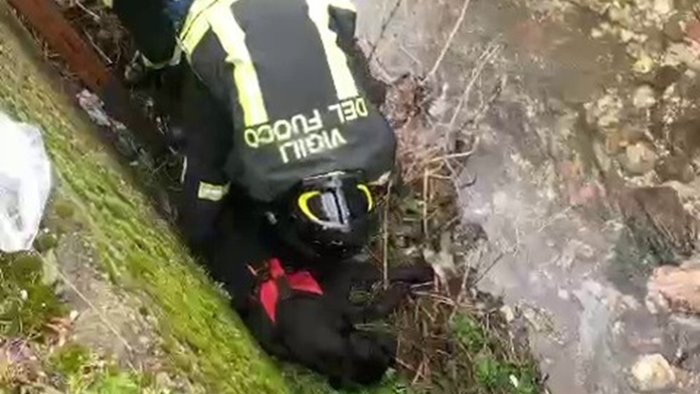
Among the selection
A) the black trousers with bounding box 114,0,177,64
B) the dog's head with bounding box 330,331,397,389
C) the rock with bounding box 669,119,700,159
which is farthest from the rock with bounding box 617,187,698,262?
the black trousers with bounding box 114,0,177,64

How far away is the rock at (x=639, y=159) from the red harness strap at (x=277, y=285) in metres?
1.72

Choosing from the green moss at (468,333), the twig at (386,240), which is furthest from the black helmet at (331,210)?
the green moss at (468,333)

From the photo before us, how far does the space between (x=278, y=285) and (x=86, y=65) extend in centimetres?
96

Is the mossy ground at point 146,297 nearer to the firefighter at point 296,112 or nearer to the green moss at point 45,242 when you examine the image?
the green moss at point 45,242

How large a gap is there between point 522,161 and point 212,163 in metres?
1.64

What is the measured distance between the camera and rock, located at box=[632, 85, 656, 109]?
16.8 ft

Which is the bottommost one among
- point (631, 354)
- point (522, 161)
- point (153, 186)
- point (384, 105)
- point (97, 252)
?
point (631, 354)

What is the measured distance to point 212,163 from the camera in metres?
3.71

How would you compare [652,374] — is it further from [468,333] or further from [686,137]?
[686,137]

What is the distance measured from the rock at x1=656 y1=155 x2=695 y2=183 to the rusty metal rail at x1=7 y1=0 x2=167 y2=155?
195 cm

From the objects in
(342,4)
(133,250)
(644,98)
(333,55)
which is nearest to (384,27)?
(644,98)

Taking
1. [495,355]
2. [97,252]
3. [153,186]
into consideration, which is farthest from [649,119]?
[97,252]

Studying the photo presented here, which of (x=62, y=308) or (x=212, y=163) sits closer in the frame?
(x=62, y=308)

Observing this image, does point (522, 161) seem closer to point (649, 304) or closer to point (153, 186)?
point (649, 304)
